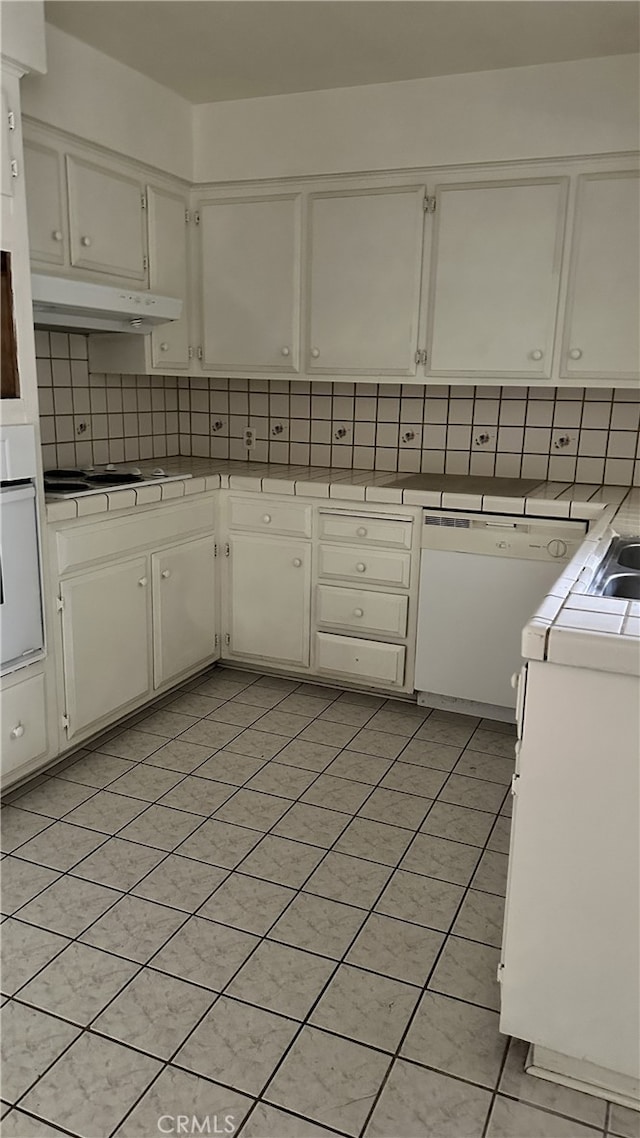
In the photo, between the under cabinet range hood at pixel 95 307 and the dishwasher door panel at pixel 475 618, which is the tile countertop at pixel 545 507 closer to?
the dishwasher door panel at pixel 475 618

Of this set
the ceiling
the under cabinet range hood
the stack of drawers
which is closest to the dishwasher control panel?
the stack of drawers

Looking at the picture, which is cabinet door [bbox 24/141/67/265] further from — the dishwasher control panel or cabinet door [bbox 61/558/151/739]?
the dishwasher control panel

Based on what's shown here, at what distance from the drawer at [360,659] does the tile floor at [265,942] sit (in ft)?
1.00

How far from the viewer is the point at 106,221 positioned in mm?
2910

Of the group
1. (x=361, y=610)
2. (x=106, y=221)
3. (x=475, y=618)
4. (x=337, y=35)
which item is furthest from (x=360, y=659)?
(x=337, y=35)

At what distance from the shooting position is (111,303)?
8.69 feet

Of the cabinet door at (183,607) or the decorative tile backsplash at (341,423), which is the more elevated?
the decorative tile backsplash at (341,423)

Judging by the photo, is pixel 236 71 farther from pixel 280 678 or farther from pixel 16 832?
pixel 16 832

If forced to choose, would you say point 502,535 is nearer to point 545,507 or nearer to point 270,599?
point 545,507

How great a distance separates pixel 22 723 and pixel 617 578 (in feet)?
5.64

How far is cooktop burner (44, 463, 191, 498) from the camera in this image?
266 centimetres

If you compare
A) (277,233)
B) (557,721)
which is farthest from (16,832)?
(277,233)

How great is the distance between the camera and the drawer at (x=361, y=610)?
311 cm

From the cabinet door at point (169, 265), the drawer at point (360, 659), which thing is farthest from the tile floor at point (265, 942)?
the cabinet door at point (169, 265)
